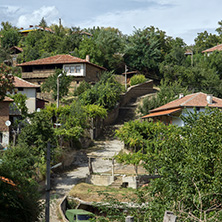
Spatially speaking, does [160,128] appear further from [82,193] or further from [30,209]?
[30,209]

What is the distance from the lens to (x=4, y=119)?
92.1 feet

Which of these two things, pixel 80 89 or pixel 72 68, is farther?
pixel 72 68

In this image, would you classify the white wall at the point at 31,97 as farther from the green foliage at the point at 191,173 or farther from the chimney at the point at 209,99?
the green foliage at the point at 191,173

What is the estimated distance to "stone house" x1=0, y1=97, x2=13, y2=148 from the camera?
90.0ft

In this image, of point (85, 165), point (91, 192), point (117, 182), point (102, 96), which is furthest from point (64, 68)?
point (91, 192)

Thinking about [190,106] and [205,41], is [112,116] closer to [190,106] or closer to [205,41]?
[190,106]

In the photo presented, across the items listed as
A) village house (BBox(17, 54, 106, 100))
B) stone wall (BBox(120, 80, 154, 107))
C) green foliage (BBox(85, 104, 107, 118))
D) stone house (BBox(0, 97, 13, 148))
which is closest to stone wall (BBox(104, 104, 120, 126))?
stone wall (BBox(120, 80, 154, 107))

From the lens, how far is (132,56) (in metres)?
55.4

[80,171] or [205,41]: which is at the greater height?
[205,41]

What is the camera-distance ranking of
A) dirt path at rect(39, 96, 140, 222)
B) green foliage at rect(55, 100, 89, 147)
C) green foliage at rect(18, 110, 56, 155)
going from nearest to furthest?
dirt path at rect(39, 96, 140, 222) < green foliage at rect(18, 110, 56, 155) < green foliage at rect(55, 100, 89, 147)

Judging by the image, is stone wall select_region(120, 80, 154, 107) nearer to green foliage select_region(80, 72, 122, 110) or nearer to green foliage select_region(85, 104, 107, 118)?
green foliage select_region(80, 72, 122, 110)

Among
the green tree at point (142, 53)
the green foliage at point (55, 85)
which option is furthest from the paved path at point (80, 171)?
the green tree at point (142, 53)

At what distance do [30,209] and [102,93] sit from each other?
97.1 ft

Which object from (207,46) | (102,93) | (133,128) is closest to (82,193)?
(133,128)
